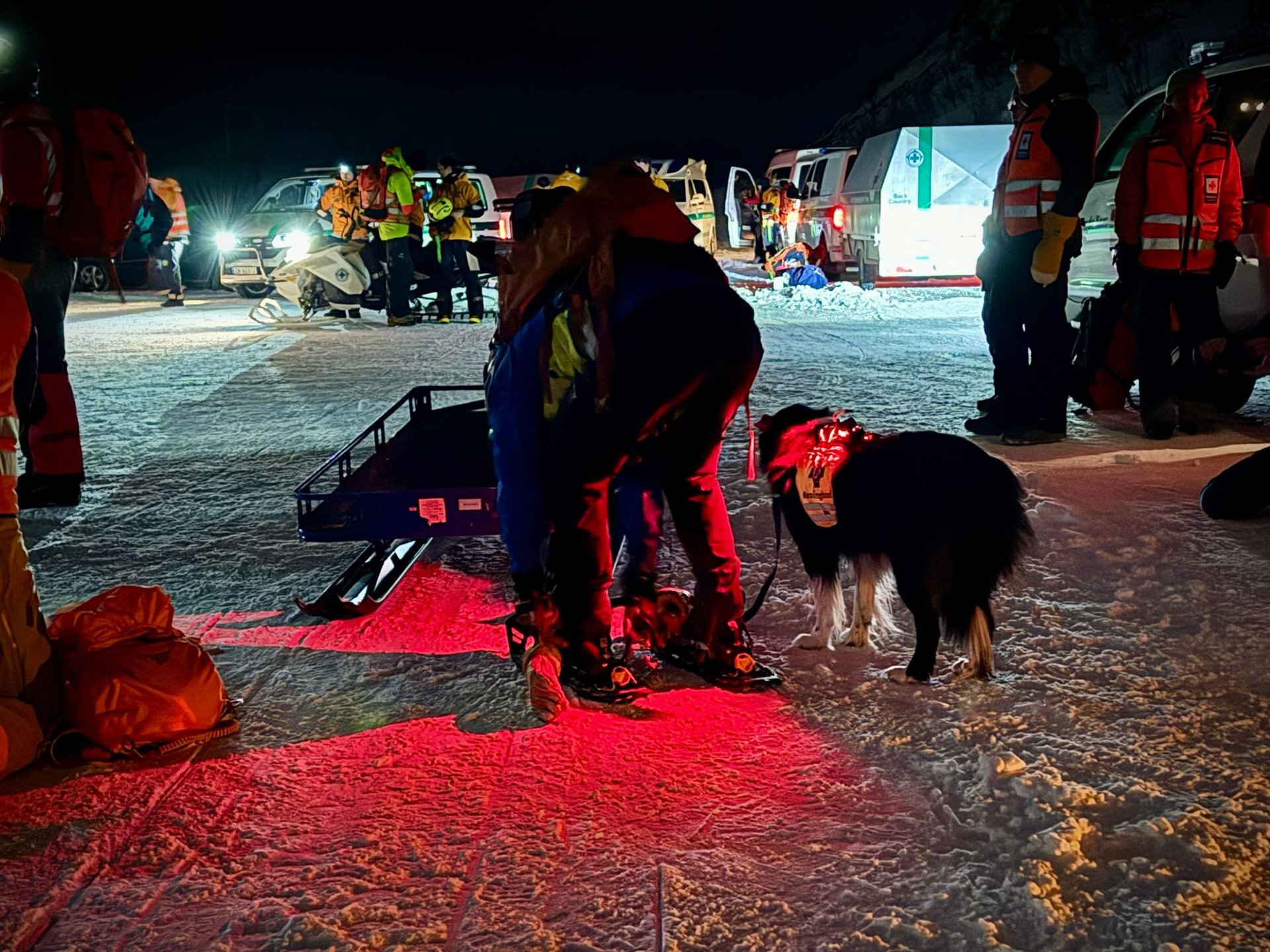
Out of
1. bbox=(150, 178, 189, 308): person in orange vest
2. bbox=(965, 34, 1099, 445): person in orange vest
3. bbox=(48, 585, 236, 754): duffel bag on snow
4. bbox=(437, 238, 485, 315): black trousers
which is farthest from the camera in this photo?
bbox=(150, 178, 189, 308): person in orange vest

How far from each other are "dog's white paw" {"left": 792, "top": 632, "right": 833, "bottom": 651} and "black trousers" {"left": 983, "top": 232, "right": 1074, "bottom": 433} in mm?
3314

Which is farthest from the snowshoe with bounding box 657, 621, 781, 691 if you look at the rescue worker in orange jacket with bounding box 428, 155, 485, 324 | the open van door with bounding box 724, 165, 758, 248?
the open van door with bounding box 724, 165, 758, 248

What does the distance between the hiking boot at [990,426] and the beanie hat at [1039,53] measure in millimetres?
1949

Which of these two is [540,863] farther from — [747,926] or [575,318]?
[575,318]

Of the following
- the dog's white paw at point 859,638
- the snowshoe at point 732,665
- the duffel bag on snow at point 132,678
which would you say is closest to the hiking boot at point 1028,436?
the dog's white paw at point 859,638

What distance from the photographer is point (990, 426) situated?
6562mm

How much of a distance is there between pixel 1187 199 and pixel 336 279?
10.8m

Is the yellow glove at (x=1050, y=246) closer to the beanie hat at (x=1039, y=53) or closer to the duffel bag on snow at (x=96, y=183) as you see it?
the beanie hat at (x=1039, y=53)

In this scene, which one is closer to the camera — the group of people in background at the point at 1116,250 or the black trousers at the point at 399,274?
the group of people in background at the point at 1116,250

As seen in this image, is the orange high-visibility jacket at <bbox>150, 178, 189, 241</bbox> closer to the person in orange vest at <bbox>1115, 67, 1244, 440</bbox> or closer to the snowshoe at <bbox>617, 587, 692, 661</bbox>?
the person in orange vest at <bbox>1115, 67, 1244, 440</bbox>

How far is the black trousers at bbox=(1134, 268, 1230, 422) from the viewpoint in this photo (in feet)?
20.9

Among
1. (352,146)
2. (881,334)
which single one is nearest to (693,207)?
(881,334)

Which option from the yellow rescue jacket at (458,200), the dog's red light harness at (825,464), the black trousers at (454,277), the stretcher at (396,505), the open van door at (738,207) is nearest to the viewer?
the dog's red light harness at (825,464)

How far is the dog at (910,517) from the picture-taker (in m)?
2.98
